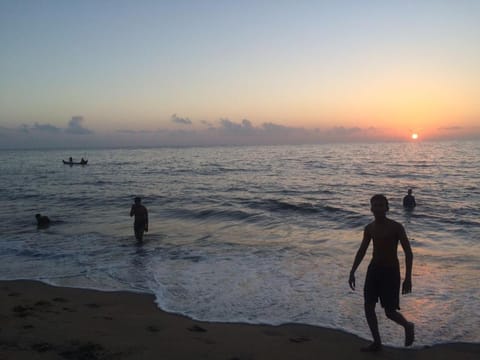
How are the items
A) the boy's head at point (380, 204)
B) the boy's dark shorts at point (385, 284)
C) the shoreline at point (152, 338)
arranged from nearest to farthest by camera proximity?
1. the boy's head at point (380, 204)
2. the boy's dark shorts at point (385, 284)
3. the shoreline at point (152, 338)

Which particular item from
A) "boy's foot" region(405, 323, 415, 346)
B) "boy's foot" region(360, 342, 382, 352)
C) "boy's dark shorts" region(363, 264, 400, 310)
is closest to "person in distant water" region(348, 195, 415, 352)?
"boy's dark shorts" region(363, 264, 400, 310)

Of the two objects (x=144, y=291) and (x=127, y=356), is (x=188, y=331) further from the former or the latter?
(x=144, y=291)

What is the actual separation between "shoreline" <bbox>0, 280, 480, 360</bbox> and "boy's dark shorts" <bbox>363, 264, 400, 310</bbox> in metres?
0.85

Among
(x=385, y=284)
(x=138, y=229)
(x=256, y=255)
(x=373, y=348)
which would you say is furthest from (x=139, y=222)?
(x=385, y=284)

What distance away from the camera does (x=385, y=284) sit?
5496mm

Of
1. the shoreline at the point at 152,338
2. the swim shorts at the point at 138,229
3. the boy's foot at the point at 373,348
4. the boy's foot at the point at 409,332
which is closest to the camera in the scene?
the shoreline at the point at 152,338

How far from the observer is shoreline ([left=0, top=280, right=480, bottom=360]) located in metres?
5.60

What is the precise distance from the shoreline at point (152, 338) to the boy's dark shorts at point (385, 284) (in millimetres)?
852

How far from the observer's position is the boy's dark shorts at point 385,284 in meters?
5.46

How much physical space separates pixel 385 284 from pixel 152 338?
3.31m

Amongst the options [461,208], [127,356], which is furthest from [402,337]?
[461,208]

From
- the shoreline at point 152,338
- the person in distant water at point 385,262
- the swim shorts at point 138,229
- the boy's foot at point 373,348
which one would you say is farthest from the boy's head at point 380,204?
the swim shorts at point 138,229

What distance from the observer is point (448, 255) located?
12.0 meters

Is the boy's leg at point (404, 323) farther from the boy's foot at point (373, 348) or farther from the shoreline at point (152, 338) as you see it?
the boy's foot at point (373, 348)
